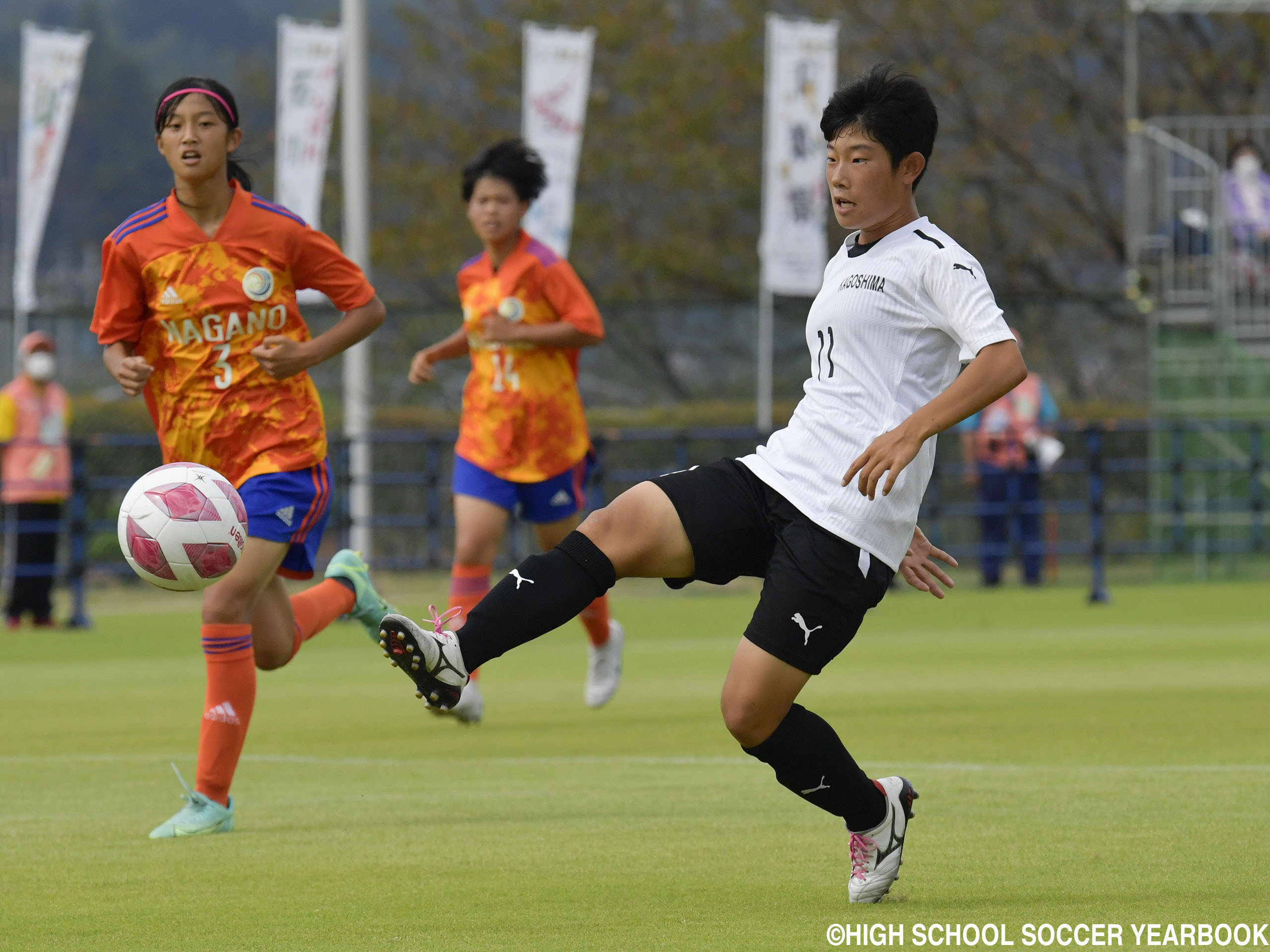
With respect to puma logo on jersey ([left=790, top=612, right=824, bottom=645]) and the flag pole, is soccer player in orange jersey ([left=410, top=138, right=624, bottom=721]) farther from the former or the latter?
the flag pole

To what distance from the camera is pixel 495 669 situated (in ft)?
40.1

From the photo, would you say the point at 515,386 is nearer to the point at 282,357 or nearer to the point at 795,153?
the point at 282,357

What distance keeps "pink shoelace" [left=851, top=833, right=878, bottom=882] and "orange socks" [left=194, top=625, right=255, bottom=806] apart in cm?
219

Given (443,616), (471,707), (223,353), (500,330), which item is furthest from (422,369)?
(443,616)

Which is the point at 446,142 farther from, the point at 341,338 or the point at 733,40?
the point at 341,338

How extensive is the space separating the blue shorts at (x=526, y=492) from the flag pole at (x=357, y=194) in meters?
9.28

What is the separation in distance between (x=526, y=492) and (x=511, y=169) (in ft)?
4.98

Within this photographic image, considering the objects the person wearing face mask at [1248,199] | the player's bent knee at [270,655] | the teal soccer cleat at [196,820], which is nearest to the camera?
the teal soccer cleat at [196,820]

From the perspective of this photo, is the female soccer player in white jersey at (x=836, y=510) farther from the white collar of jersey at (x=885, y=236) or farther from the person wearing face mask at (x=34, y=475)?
the person wearing face mask at (x=34, y=475)

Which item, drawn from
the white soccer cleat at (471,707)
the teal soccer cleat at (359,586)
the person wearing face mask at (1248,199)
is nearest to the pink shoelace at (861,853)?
the teal soccer cleat at (359,586)

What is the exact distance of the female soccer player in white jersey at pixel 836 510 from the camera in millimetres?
4781

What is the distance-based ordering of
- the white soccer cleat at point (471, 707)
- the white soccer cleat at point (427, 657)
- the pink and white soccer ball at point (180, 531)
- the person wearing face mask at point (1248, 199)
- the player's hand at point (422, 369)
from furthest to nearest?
the person wearing face mask at point (1248, 199) < the player's hand at point (422, 369) < the white soccer cleat at point (471, 707) < the pink and white soccer ball at point (180, 531) < the white soccer cleat at point (427, 657)

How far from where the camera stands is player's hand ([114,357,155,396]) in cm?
625

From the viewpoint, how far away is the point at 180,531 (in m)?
5.63
